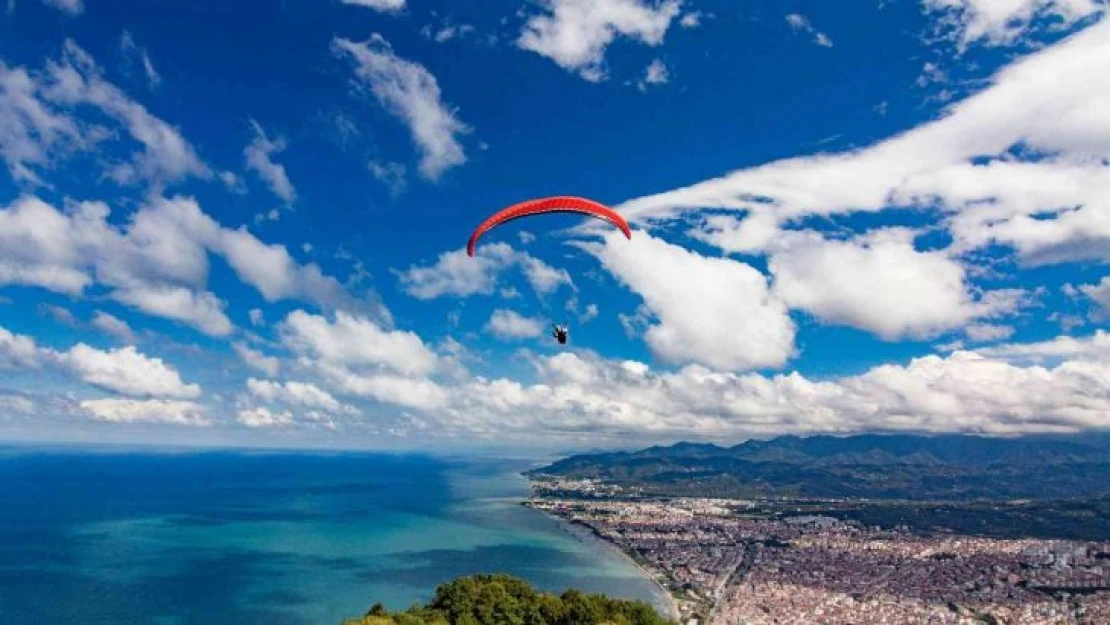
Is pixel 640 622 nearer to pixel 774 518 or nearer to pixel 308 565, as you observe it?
pixel 308 565

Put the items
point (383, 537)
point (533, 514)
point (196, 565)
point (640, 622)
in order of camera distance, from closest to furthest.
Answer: point (640, 622) → point (196, 565) → point (383, 537) → point (533, 514)

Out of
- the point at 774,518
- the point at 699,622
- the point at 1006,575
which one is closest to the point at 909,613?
the point at 699,622

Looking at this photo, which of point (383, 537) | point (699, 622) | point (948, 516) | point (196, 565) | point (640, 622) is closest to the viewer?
point (640, 622)

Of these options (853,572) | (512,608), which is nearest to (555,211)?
(512,608)

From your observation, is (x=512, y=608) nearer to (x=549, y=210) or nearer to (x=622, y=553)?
(x=549, y=210)

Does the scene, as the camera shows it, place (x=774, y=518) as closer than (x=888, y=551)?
No

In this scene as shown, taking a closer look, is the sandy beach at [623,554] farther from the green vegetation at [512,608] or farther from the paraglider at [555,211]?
the paraglider at [555,211]

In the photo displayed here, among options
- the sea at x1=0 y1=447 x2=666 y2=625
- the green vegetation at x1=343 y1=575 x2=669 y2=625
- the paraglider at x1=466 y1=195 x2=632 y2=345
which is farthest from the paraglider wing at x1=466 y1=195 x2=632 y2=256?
the sea at x1=0 y1=447 x2=666 y2=625

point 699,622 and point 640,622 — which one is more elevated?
point 640,622
